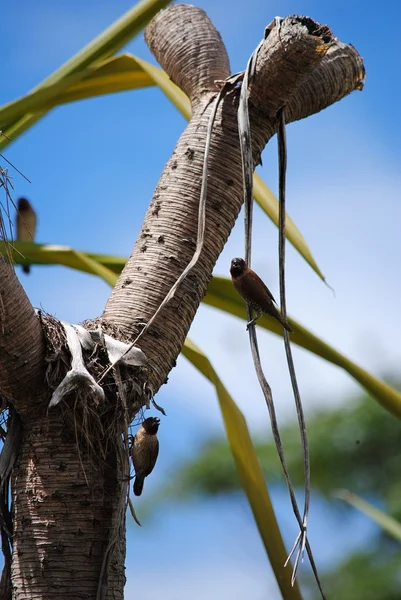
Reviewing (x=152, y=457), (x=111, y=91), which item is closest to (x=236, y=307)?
(x=152, y=457)

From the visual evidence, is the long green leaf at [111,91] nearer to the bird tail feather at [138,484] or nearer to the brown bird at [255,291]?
the brown bird at [255,291]

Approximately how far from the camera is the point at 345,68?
2428 millimetres

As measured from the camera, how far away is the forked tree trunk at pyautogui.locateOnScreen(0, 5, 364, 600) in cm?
180

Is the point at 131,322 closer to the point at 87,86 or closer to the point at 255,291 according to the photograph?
the point at 255,291

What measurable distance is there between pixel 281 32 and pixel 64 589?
1388 millimetres

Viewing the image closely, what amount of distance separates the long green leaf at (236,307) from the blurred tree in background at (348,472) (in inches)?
233

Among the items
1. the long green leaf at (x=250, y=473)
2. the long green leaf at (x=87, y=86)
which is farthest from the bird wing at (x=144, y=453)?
the long green leaf at (x=87, y=86)

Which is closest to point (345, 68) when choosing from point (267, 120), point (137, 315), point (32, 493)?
point (267, 120)

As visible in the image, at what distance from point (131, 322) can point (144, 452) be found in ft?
1.02

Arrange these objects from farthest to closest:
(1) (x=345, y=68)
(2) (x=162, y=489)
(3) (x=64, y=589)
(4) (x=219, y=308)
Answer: (2) (x=162, y=489), (4) (x=219, y=308), (1) (x=345, y=68), (3) (x=64, y=589)

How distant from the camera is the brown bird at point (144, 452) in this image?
6.29 ft

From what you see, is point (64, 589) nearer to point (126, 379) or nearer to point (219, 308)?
point (126, 379)

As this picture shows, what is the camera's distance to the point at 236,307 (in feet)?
8.45

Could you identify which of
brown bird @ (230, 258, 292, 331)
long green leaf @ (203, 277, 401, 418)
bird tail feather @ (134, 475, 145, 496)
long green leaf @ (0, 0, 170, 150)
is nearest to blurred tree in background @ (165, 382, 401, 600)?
long green leaf @ (203, 277, 401, 418)
